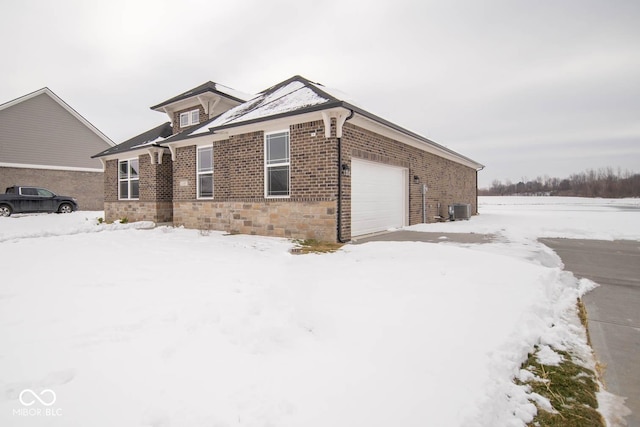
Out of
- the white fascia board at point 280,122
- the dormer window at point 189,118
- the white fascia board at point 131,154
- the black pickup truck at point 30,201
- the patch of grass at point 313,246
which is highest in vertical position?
the dormer window at point 189,118

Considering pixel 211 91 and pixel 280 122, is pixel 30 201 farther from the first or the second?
pixel 280 122

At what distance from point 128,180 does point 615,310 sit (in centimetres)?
1701

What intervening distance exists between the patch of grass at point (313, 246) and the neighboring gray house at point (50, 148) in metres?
23.0

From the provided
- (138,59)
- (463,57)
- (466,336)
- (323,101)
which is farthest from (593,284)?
(138,59)

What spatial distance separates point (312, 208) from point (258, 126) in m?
3.15

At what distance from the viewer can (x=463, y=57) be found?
14.6 meters

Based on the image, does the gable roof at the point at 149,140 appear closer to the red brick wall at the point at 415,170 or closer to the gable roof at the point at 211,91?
the gable roof at the point at 211,91

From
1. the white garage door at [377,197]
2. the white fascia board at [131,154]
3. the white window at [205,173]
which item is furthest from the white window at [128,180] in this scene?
the white garage door at [377,197]

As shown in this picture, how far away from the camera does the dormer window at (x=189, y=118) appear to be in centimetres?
1419

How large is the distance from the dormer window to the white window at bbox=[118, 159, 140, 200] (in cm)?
288

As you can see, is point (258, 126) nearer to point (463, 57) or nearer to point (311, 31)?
point (311, 31)

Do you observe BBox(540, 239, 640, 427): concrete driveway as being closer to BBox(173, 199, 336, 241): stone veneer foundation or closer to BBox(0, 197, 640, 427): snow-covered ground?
BBox(0, 197, 640, 427): snow-covered ground

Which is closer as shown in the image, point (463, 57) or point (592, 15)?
point (592, 15)

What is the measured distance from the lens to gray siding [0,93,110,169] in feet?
64.7
